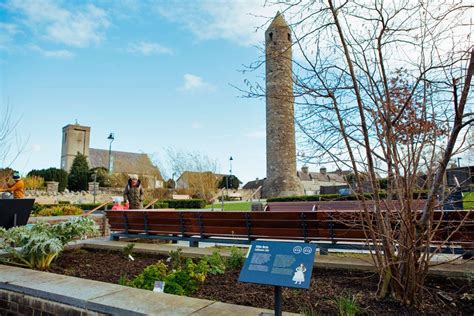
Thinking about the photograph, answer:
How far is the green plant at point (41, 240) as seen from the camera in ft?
14.2

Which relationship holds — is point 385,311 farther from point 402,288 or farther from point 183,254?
point 183,254

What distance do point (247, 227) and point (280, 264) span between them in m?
3.68

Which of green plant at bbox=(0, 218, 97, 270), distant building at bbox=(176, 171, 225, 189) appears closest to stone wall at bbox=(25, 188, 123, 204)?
distant building at bbox=(176, 171, 225, 189)

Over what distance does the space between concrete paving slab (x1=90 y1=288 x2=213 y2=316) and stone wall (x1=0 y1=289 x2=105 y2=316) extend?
208 millimetres

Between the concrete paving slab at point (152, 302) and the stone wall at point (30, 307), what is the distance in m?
0.21

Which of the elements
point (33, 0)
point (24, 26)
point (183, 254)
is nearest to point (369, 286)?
point (183, 254)

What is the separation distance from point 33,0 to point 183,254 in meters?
6.16

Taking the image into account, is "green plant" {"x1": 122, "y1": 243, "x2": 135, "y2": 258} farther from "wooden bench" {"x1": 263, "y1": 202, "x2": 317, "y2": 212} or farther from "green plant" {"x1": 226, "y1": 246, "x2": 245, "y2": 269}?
"wooden bench" {"x1": 263, "y1": 202, "x2": 317, "y2": 212}

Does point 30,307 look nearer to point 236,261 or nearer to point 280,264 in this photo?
point 236,261

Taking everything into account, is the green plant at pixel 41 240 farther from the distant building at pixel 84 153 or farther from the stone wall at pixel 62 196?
the distant building at pixel 84 153

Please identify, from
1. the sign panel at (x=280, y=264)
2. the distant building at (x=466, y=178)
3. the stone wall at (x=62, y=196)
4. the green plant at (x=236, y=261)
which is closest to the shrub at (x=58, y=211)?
the green plant at (x=236, y=261)

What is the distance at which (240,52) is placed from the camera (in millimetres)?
3965

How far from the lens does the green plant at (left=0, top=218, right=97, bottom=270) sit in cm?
433

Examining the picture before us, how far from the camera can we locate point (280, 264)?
2.23 meters
